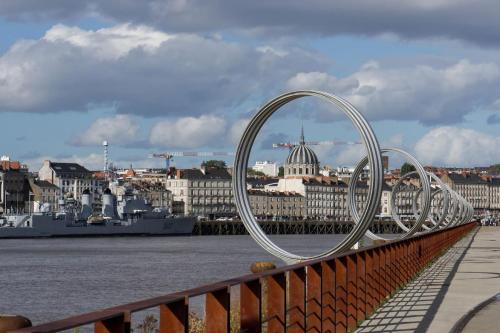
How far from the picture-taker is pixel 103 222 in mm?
145625

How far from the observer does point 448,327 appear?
1288 cm

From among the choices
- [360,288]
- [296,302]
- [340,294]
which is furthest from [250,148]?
[296,302]

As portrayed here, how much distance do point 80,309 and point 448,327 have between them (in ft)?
62.8

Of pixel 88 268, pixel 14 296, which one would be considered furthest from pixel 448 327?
pixel 88 268

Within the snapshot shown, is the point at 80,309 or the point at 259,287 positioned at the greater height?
the point at 259,287

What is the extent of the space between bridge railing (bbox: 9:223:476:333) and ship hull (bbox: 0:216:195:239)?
123m

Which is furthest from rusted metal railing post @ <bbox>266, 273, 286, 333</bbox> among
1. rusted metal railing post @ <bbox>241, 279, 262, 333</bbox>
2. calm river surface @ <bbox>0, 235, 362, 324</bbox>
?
calm river surface @ <bbox>0, 235, 362, 324</bbox>

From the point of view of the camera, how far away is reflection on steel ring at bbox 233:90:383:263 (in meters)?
18.8

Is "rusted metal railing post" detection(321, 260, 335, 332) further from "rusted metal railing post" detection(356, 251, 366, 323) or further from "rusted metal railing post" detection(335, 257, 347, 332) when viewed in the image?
"rusted metal railing post" detection(356, 251, 366, 323)

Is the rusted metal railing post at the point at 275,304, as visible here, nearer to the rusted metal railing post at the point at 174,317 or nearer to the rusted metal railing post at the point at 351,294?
the rusted metal railing post at the point at 174,317

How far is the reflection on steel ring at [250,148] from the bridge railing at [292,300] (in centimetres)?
74

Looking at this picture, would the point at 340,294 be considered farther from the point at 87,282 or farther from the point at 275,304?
the point at 87,282

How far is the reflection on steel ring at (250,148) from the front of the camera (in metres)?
18.8

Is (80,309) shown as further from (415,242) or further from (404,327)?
(404,327)
